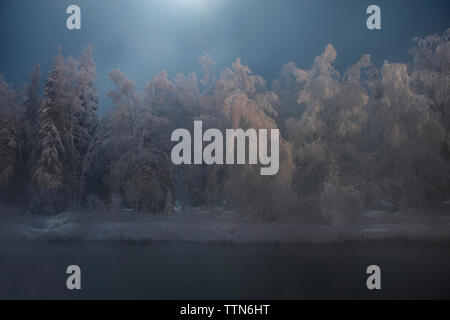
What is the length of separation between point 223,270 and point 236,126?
432cm

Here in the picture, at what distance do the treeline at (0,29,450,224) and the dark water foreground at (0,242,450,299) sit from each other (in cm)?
176

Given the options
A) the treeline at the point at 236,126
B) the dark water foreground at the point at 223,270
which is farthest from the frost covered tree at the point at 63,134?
the dark water foreground at the point at 223,270

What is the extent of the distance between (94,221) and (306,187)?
683 centimetres

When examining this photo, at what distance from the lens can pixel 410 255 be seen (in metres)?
8.09

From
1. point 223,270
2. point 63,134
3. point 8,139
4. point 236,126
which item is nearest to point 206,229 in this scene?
point 223,270

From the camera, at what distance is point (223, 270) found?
7402 mm

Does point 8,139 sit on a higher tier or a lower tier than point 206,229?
higher

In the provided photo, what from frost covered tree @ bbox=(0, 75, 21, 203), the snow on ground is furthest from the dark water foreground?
frost covered tree @ bbox=(0, 75, 21, 203)

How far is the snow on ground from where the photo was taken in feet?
31.1

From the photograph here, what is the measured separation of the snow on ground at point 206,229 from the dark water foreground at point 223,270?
0.37 metres

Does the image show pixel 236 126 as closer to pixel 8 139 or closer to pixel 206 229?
pixel 206 229

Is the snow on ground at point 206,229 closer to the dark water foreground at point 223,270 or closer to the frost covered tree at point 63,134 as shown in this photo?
the dark water foreground at point 223,270

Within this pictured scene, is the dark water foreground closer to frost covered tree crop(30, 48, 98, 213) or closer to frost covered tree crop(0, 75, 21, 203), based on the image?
frost covered tree crop(30, 48, 98, 213)
